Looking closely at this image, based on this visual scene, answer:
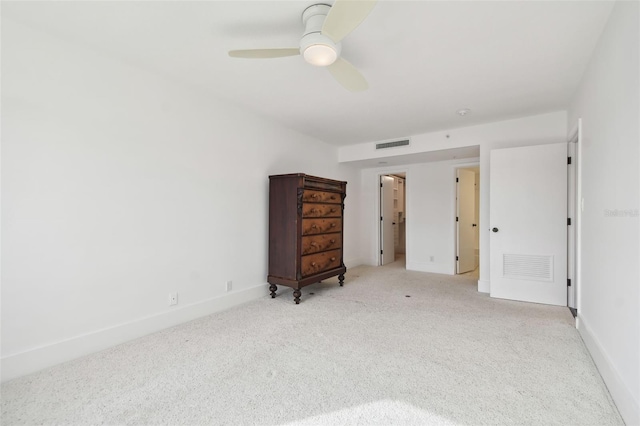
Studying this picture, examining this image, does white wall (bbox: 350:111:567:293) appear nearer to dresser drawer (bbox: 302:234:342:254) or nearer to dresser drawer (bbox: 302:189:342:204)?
dresser drawer (bbox: 302:189:342:204)

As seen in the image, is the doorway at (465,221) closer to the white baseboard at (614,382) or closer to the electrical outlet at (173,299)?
the white baseboard at (614,382)

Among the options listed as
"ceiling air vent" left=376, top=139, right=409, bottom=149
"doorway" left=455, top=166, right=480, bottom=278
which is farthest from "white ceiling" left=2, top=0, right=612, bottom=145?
"doorway" left=455, top=166, right=480, bottom=278

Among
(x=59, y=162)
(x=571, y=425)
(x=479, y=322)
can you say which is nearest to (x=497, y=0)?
(x=571, y=425)

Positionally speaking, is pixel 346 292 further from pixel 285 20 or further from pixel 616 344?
pixel 285 20

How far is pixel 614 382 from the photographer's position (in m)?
1.68

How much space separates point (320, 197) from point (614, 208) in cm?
275

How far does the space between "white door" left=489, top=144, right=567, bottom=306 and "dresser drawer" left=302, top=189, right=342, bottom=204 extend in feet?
6.53

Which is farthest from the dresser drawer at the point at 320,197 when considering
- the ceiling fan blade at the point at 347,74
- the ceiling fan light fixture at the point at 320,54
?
the ceiling fan light fixture at the point at 320,54

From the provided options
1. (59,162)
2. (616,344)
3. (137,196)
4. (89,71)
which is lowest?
(616,344)

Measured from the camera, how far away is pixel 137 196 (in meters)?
2.58

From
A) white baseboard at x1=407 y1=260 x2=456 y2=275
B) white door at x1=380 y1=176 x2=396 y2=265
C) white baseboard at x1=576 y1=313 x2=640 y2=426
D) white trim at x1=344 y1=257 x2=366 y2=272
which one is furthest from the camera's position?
white door at x1=380 y1=176 x2=396 y2=265

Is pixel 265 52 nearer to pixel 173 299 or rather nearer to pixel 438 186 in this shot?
pixel 173 299

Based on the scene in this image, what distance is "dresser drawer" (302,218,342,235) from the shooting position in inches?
144

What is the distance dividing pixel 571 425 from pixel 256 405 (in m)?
1.62
